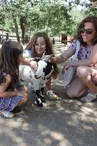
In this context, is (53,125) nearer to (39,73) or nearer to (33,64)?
(39,73)

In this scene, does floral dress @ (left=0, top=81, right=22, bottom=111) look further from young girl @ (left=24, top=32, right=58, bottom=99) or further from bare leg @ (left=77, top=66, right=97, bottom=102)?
bare leg @ (left=77, top=66, right=97, bottom=102)

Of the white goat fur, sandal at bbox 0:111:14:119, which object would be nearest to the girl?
the white goat fur

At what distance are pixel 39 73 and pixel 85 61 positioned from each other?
57 cm

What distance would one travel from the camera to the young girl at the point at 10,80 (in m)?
2.42

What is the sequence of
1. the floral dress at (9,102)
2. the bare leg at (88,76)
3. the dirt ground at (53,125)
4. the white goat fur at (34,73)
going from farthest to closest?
the bare leg at (88,76) < the white goat fur at (34,73) < the floral dress at (9,102) < the dirt ground at (53,125)

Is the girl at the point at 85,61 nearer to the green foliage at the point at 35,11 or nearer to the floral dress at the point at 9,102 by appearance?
the floral dress at the point at 9,102

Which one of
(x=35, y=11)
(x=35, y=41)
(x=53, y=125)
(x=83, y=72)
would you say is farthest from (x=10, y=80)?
(x=35, y=11)

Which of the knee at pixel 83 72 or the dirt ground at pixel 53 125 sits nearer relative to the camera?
the dirt ground at pixel 53 125

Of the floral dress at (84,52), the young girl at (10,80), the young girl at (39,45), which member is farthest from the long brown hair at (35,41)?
the young girl at (10,80)

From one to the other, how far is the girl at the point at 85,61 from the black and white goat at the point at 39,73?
0.17m

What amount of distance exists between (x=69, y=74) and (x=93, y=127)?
940mm

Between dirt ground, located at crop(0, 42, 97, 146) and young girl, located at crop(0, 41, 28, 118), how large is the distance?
13 centimetres

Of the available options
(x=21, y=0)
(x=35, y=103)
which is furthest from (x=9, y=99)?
(x=21, y=0)

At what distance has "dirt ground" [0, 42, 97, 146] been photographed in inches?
82.6
